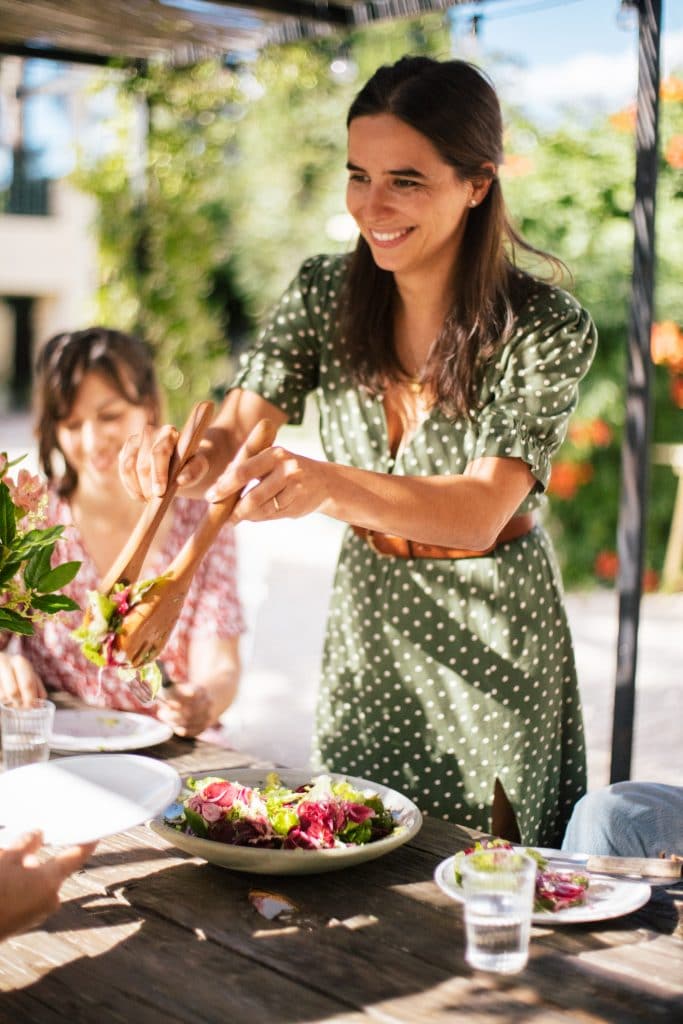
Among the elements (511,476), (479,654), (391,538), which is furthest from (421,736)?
(511,476)

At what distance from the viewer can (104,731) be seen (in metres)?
2.34

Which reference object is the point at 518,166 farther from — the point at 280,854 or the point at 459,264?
the point at 280,854

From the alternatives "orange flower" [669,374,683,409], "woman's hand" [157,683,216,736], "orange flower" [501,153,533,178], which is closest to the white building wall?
"orange flower" [501,153,533,178]

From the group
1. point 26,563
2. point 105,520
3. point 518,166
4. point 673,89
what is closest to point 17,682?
point 105,520

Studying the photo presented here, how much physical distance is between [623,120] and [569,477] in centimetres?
193

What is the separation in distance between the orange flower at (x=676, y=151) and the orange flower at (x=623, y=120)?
1054mm

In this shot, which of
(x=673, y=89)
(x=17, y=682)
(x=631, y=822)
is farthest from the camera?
(x=673, y=89)

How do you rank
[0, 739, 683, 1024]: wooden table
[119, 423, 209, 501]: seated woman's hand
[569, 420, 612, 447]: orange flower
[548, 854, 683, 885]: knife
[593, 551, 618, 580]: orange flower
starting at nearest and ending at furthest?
[0, 739, 683, 1024]: wooden table, [548, 854, 683, 885]: knife, [119, 423, 209, 501]: seated woman's hand, [569, 420, 612, 447]: orange flower, [593, 551, 618, 580]: orange flower

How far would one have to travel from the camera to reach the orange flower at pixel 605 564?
7.25m

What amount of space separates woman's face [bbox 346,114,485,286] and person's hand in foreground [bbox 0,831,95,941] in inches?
45.1

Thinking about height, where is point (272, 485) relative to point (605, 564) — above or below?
above

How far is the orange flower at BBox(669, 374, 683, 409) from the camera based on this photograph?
6.71 meters

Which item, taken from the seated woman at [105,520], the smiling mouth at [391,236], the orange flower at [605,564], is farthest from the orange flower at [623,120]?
the smiling mouth at [391,236]

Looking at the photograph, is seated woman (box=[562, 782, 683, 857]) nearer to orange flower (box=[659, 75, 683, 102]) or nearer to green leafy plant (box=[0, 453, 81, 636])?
green leafy plant (box=[0, 453, 81, 636])
